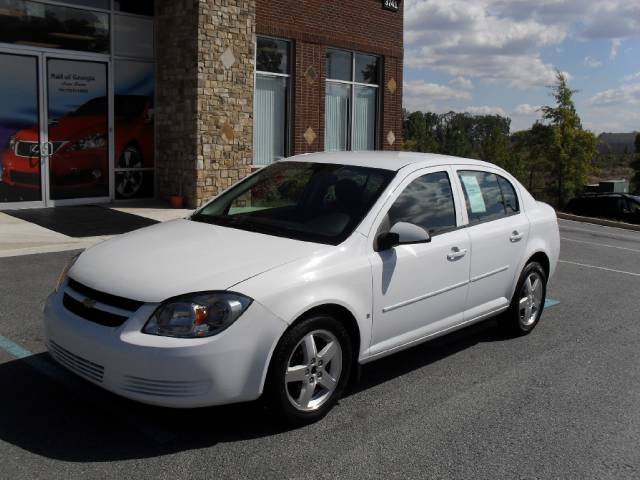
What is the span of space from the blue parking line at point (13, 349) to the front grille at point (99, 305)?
1.27m

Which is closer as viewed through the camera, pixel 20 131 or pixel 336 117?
pixel 20 131

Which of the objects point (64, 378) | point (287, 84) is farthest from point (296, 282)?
point (287, 84)

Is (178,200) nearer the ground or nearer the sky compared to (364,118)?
nearer the ground

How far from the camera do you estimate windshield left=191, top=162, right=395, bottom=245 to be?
489cm

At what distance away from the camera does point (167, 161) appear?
14531mm

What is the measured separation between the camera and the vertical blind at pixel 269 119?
16234 millimetres

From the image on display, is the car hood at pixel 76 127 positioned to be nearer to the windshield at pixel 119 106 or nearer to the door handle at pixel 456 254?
the windshield at pixel 119 106

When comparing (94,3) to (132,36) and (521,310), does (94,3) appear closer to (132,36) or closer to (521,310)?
(132,36)

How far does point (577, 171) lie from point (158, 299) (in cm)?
3738

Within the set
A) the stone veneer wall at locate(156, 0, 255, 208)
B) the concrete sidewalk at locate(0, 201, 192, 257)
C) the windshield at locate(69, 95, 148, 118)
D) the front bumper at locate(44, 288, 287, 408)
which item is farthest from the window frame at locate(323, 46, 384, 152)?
the front bumper at locate(44, 288, 287, 408)

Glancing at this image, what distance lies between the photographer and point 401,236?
4730 mm

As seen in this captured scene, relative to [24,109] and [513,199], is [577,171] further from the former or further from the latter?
[513,199]

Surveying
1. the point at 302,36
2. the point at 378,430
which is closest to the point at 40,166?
the point at 302,36

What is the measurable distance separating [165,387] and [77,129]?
10.8 metres
